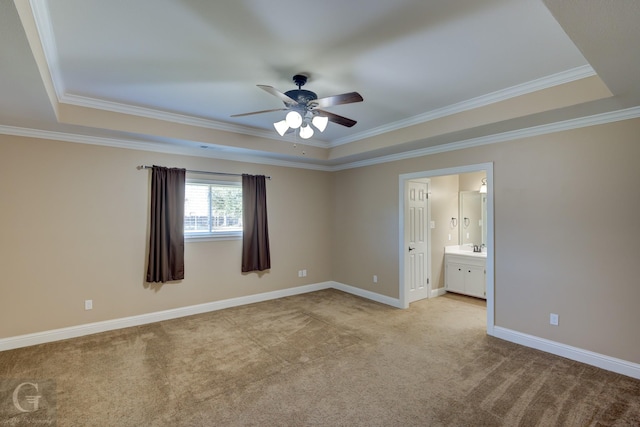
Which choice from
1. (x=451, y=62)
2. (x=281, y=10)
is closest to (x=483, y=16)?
(x=451, y=62)

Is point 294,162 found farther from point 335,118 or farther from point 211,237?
point 335,118

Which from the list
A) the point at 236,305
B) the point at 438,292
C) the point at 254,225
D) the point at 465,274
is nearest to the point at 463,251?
the point at 465,274

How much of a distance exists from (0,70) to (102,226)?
92.3 inches

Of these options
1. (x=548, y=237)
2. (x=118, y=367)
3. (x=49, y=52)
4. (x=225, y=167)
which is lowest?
(x=118, y=367)

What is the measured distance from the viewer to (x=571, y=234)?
3316mm

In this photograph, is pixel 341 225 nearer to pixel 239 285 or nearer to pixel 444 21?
pixel 239 285

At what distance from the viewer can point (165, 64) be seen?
2.69 metres

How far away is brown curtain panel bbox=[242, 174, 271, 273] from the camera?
207 inches

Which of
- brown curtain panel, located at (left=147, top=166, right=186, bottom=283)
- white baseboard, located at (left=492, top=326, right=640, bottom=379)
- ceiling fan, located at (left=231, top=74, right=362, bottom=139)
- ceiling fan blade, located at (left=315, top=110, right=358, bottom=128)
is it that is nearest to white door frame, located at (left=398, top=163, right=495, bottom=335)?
white baseboard, located at (left=492, top=326, right=640, bottom=379)

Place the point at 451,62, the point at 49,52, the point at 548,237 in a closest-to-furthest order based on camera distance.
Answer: the point at 49,52 < the point at 451,62 < the point at 548,237

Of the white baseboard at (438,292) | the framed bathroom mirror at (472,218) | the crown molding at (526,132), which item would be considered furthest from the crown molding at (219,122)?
the white baseboard at (438,292)

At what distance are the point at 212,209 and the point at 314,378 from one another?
127 inches

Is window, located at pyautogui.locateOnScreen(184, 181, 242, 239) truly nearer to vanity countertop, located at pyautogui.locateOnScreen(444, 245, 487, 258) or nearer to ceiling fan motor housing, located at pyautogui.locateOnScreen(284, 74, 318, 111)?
ceiling fan motor housing, located at pyautogui.locateOnScreen(284, 74, 318, 111)
